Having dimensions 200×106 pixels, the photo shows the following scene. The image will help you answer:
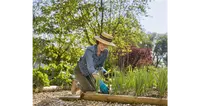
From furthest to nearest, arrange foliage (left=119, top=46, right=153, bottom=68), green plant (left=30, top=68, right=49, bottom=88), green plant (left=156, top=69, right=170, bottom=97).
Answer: foliage (left=119, top=46, right=153, bottom=68)
green plant (left=30, top=68, right=49, bottom=88)
green plant (left=156, top=69, right=170, bottom=97)

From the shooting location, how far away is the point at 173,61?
3.61 ft

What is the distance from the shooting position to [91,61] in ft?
7.67

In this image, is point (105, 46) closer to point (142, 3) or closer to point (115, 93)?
point (115, 93)

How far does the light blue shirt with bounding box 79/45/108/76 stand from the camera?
234cm

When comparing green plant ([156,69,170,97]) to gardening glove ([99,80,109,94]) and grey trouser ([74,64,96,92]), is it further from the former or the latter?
grey trouser ([74,64,96,92])

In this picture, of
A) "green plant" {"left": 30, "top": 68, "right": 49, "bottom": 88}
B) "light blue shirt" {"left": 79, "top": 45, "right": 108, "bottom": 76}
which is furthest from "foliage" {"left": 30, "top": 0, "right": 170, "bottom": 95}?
"light blue shirt" {"left": 79, "top": 45, "right": 108, "bottom": 76}

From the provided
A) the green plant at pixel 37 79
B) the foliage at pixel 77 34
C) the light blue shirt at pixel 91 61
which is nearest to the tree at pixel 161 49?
the foliage at pixel 77 34

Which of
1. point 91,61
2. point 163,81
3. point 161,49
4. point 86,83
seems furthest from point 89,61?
point 161,49

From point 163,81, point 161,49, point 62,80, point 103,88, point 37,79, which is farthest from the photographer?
point 62,80

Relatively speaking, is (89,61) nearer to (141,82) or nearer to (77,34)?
(141,82)

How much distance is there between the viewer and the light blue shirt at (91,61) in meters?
2.34

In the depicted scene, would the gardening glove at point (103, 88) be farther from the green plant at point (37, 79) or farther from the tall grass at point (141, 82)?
the green plant at point (37, 79)

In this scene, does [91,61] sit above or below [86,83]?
above

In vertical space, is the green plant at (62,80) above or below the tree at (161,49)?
below
